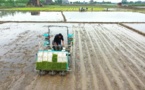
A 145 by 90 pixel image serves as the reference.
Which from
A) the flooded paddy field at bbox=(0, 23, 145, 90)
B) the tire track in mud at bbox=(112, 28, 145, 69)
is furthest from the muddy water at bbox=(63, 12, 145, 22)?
the flooded paddy field at bbox=(0, 23, 145, 90)

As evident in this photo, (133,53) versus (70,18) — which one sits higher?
(133,53)

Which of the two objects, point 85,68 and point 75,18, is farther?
point 75,18

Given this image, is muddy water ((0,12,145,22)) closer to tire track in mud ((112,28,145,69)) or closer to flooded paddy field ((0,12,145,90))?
tire track in mud ((112,28,145,69))

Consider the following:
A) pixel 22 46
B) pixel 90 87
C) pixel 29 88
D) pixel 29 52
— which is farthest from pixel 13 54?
pixel 90 87

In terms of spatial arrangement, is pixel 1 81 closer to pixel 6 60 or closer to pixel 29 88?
pixel 29 88

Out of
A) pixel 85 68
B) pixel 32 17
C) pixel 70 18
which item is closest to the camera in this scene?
pixel 85 68

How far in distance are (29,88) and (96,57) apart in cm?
475

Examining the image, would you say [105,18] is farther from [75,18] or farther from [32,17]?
[32,17]

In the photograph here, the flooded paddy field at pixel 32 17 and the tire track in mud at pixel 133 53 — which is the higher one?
the tire track in mud at pixel 133 53

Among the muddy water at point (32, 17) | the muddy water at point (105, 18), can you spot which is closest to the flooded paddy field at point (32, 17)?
the muddy water at point (32, 17)

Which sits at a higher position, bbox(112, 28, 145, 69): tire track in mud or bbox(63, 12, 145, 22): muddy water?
bbox(112, 28, 145, 69): tire track in mud

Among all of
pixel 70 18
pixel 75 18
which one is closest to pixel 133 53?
pixel 70 18

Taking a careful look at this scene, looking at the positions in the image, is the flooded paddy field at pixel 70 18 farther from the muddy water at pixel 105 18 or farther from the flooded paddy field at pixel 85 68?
the flooded paddy field at pixel 85 68

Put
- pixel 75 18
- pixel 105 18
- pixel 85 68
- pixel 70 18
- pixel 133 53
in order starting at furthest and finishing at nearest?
pixel 105 18 → pixel 75 18 → pixel 70 18 → pixel 133 53 → pixel 85 68
